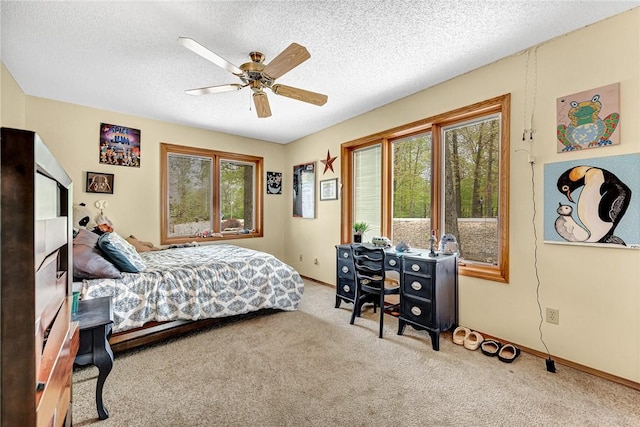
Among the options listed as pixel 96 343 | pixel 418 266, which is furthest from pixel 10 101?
pixel 418 266

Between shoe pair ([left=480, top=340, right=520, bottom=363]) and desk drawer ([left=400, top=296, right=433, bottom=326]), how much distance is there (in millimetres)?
471

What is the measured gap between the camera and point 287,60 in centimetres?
200

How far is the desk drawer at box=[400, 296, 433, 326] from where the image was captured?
2.51m

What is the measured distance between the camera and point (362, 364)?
219cm

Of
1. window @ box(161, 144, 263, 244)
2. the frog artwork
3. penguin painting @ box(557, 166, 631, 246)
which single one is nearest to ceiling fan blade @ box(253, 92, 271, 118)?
window @ box(161, 144, 263, 244)

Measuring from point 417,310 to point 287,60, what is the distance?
A: 2336 mm

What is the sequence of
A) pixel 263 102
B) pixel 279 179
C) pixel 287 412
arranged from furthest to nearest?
1. pixel 279 179
2. pixel 263 102
3. pixel 287 412

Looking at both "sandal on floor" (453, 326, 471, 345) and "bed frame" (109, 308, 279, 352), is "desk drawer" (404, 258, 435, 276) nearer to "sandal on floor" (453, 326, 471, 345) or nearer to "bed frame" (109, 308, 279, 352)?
"sandal on floor" (453, 326, 471, 345)

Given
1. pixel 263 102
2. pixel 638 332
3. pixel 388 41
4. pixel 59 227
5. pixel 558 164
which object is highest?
pixel 388 41

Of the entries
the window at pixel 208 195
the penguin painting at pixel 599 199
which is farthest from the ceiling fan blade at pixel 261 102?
the penguin painting at pixel 599 199

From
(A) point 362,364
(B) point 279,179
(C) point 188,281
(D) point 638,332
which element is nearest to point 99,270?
(C) point 188,281

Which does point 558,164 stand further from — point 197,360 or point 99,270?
point 99,270

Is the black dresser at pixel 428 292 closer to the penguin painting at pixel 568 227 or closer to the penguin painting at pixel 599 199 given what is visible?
the penguin painting at pixel 568 227

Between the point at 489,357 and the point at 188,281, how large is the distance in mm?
2678
